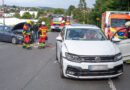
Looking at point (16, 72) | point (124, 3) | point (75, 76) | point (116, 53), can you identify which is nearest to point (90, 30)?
point (116, 53)

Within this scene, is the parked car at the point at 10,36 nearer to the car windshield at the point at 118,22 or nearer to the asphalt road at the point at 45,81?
the car windshield at the point at 118,22

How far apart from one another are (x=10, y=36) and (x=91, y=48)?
11.6 m

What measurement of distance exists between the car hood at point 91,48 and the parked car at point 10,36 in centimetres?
1011

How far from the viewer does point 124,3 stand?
28.5 meters

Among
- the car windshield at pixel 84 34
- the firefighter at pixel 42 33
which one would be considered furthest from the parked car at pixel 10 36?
the car windshield at pixel 84 34

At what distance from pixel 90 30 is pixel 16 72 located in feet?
10.1

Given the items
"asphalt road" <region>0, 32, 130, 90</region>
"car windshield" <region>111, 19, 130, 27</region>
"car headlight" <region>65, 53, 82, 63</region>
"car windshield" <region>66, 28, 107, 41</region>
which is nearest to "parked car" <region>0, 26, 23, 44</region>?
"car windshield" <region>111, 19, 130, 27</region>

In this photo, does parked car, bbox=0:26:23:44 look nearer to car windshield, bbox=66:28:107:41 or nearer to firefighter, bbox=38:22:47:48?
firefighter, bbox=38:22:47:48

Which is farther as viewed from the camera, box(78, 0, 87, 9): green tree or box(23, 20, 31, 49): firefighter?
box(78, 0, 87, 9): green tree

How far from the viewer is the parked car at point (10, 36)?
1615 cm

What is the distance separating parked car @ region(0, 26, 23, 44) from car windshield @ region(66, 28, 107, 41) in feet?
30.6

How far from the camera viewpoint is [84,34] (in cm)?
743

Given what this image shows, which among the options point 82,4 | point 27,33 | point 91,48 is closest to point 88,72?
point 91,48

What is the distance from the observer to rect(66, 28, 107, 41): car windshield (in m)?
7.30
